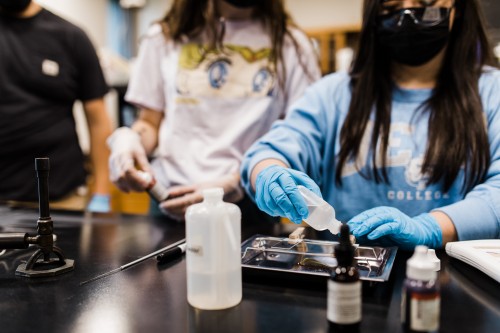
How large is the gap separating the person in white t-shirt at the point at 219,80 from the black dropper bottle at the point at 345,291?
2.68ft

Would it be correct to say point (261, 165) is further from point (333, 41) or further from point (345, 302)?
point (333, 41)

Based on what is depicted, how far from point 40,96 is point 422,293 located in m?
1.76

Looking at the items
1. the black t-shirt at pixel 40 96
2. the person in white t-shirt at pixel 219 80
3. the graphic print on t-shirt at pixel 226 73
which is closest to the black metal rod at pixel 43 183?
the person in white t-shirt at pixel 219 80

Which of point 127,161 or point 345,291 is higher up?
point 127,161

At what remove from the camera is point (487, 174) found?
117 centimetres

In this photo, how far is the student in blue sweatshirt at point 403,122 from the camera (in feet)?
3.93

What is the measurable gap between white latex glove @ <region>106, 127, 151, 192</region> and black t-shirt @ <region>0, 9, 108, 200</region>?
0.54 meters

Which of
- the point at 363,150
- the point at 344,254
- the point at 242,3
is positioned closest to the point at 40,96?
the point at 242,3

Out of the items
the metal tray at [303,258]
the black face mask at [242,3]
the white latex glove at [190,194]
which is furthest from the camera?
the black face mask at [242,3]

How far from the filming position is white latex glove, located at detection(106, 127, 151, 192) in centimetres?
132

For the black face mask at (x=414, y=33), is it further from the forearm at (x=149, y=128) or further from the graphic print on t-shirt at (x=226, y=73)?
the forearm at (x=149, y=128)

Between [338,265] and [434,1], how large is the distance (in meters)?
0.88

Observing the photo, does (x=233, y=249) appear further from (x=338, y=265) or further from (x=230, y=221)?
(x=338, y=265)

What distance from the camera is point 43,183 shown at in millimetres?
870
